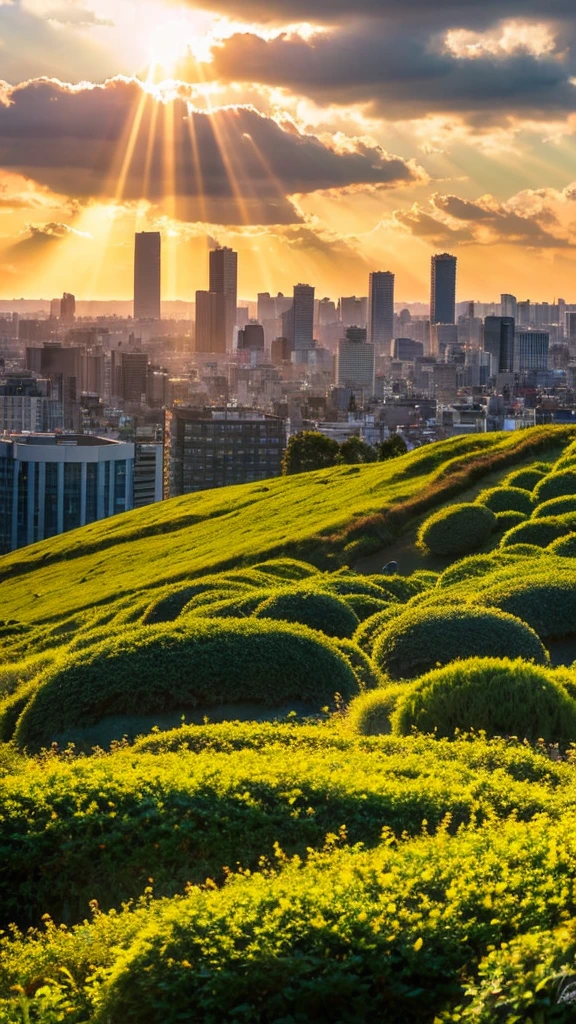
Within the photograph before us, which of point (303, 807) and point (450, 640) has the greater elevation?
point (303, 807)

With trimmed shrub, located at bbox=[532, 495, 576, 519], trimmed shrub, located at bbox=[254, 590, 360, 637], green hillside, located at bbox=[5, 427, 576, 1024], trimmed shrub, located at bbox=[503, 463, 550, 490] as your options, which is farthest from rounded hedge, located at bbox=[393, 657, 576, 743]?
trimmed shrub, located at bbox=[503, 463, 550, 490]

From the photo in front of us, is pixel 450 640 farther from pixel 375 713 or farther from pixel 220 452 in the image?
pixel 220 452

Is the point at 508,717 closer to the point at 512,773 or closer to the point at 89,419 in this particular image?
the point at 512,773

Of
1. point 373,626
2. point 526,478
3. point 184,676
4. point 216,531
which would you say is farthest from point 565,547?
point 216,531

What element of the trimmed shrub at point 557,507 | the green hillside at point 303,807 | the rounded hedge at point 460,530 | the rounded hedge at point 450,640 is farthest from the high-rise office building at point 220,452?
the rounded hedge at point 450,640

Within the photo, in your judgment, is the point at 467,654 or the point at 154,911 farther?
the point at 467,654

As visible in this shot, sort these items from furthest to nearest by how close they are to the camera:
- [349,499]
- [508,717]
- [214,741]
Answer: [349,499]
[508,717]
[214,741]

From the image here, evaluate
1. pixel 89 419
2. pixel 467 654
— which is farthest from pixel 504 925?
pixel 89 419
